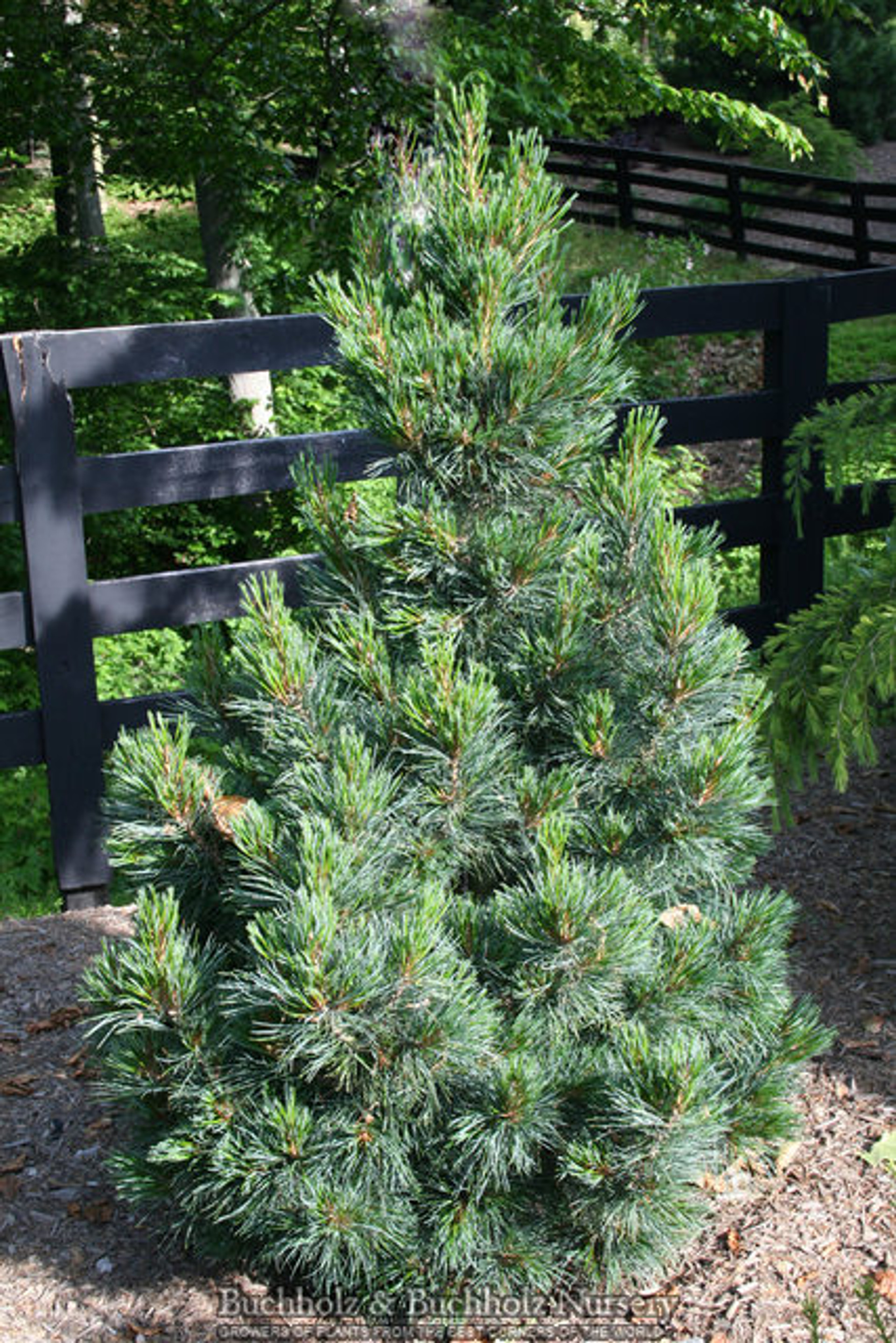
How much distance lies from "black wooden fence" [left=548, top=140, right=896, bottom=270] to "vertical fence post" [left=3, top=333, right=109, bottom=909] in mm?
12835

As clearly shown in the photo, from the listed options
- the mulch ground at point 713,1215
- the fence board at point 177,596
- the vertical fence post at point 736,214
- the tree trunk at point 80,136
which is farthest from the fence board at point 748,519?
the vertical fence post at point 736,214

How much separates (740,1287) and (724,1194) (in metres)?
0.29

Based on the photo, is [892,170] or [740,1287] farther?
[892,170]

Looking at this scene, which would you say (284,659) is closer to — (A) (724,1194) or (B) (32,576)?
(A) (724,1194)

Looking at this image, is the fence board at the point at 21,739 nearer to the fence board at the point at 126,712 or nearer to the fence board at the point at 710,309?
the fence board at the point at 126,712

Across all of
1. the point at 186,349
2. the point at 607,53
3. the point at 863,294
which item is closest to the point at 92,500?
the point at 186,349

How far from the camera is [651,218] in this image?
21.3 m

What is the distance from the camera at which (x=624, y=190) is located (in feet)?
63.1

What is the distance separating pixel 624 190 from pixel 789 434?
48.2 ft

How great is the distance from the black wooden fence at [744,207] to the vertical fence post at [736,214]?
0.04 feet

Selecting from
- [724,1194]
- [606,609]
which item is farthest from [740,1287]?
[606,609]

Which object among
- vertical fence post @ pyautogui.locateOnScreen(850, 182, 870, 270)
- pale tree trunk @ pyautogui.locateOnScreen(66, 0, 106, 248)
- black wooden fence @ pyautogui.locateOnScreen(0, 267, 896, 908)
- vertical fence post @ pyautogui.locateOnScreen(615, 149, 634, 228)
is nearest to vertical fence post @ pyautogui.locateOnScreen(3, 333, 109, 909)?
black wooden fence @ pyautogui.locateOnScreen(0, 267, 896, 908)

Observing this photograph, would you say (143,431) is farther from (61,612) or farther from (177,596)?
(61,612)

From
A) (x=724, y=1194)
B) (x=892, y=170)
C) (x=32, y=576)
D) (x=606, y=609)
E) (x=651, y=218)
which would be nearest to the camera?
(x=606, y=609)
